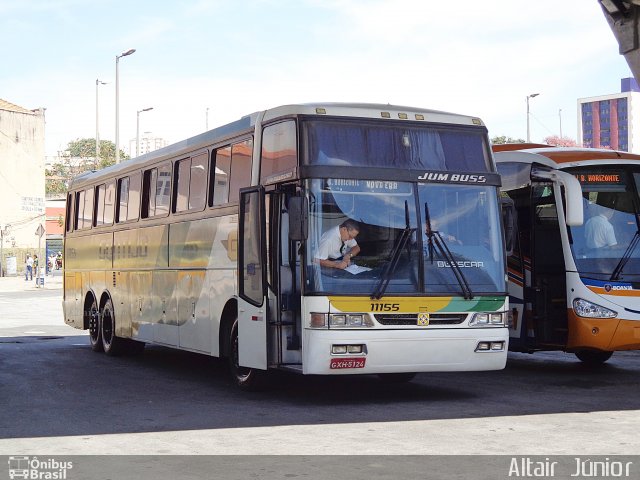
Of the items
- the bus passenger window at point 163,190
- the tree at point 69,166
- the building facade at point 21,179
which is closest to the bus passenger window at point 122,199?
the bus passenger window at point 163,190

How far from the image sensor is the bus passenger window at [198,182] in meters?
14.5

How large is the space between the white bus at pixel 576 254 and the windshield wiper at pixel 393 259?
309cm

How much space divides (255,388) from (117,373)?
3.55m

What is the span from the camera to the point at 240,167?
1324 cm

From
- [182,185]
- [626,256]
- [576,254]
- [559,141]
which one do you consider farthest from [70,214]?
[559,141]

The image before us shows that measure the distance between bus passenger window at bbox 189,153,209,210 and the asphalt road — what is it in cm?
238

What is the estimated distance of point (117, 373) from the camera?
15.7 metres

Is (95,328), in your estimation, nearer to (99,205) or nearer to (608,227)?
(99,205)

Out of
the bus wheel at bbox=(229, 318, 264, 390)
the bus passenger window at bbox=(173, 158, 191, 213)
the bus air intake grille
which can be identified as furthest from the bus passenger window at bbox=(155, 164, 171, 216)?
the bus air intake grille

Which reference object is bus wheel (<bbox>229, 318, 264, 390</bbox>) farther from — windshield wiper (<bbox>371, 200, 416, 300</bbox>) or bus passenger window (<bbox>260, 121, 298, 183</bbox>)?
windshield wiper (<bbox>371, 200, 416, 300</bbox>)

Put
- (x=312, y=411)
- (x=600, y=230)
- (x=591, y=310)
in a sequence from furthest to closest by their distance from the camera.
Result: (x=600, y=230), (x=591, y=310), (x=312, y=411)

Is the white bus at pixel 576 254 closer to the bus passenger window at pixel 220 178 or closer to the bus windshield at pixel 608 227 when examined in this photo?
the bus windshield at pixel 608 227

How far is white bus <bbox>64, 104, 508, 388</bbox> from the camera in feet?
37.6

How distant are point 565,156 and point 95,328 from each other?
29.9 feet
